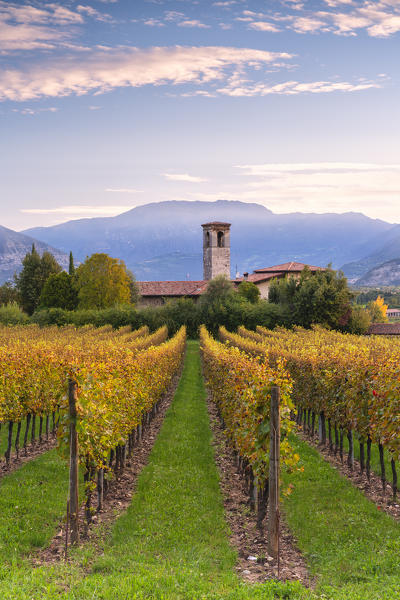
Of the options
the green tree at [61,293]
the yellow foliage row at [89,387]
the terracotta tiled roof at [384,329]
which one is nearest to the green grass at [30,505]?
the yellow foliage row at [89,387]

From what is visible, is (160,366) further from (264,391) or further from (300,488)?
(264,391)

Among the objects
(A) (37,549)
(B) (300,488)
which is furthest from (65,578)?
(B) (300,488)

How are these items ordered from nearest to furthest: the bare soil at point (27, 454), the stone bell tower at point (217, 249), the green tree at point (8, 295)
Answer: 1. the bare soil at point (27, 454)
2. the green tree at point (8, 295)
3. the stone bell tower at point (217, 249)

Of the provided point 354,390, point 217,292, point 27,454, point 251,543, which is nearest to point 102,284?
point 217,292

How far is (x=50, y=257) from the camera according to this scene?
285 feet

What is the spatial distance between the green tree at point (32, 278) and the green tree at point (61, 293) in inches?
434

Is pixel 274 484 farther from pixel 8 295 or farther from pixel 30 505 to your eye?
pixel 8 295

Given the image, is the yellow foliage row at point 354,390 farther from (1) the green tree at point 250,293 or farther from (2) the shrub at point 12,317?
(1) the green tree at point 250,293

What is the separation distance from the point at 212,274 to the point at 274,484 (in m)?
81.8

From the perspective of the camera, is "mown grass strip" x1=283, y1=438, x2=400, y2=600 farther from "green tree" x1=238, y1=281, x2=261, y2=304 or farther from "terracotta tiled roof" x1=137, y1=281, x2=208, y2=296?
"terracotta tiled roof" x1=137, y1=281, x2=208, y2=296

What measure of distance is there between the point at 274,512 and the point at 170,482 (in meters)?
4.51

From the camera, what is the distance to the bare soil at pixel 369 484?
10.2m

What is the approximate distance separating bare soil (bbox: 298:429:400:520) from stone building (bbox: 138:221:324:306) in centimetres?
5853

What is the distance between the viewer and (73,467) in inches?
334
